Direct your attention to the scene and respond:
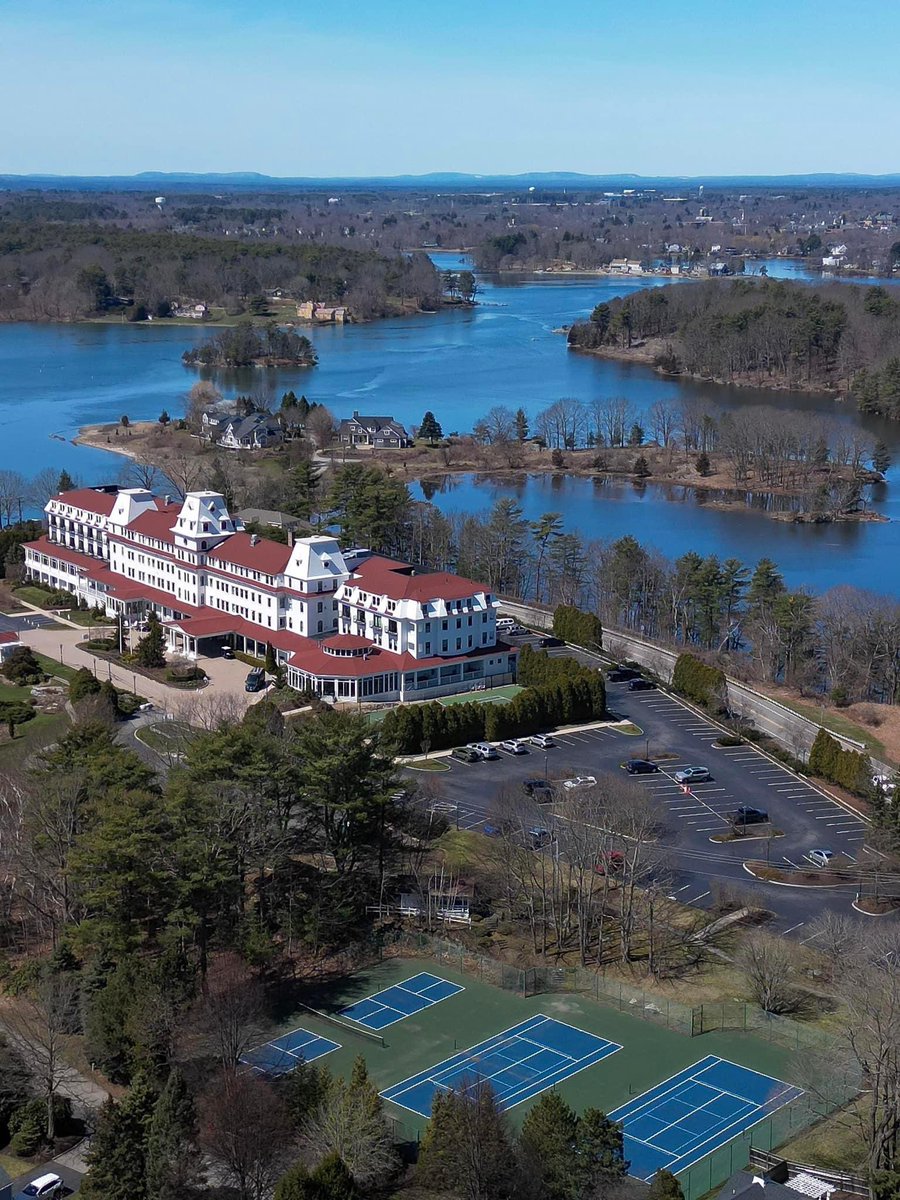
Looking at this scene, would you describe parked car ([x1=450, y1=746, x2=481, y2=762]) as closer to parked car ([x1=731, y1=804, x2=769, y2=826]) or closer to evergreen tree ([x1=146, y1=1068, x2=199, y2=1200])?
parked car ([x1=731, y1=804, x2=769, y2=826])

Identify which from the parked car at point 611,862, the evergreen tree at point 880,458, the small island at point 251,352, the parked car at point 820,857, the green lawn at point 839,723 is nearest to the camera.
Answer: the parked car at point 611,862

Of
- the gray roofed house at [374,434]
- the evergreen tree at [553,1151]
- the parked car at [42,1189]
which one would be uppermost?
the gray roofed house at [374,434]

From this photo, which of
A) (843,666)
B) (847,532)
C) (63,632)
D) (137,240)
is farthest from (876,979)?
(137,240)

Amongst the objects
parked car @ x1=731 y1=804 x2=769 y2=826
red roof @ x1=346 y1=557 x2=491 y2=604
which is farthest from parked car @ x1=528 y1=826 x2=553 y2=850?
red roof @ x1=346 y1=557 x2=491 y2=604

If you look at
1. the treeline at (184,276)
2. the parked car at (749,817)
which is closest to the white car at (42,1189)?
the parked car at (749,817)

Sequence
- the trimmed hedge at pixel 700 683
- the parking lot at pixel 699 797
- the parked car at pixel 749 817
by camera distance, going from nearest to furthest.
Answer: the parking lot at pixel 699 797 → the parked car at pixel 749 817 → the trimmed hedge at pixel 700 683

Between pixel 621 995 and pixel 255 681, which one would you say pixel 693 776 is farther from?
pixel 255 681

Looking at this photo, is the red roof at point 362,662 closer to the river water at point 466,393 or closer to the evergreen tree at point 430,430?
the river water at point 466,393
